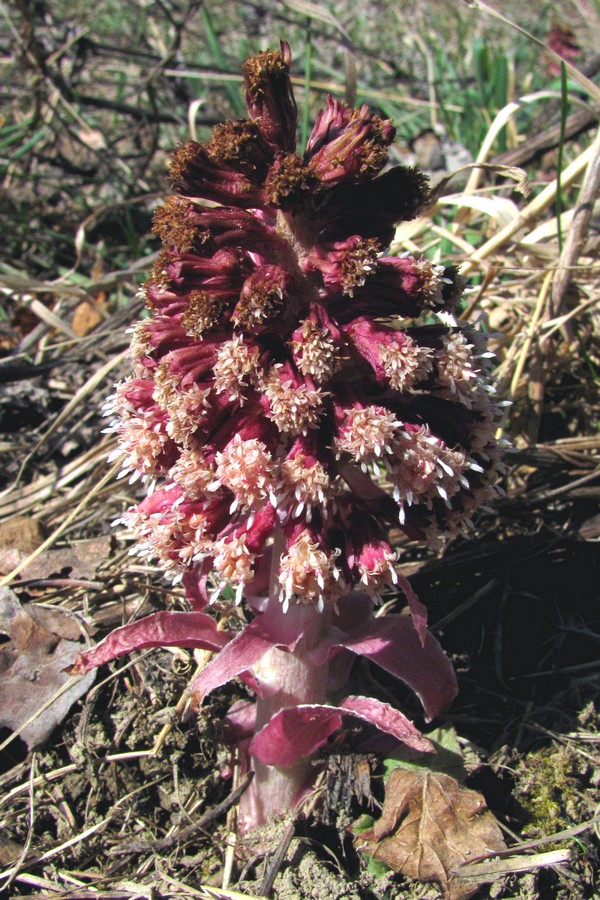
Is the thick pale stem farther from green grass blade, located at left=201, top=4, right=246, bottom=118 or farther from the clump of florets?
green grass blade, located at left=201, top=4, right=246, bottom=118

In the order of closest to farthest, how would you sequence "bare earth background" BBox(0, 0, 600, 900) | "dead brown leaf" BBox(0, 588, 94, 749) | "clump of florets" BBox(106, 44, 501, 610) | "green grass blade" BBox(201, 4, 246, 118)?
"clump of florets" BBox(106, 44, 501, 610) < "bare earth background" BBox(0, 0, 600, 900) < "dead brown leaf" BBox(0, 588, 94, 749) < "green grass blade" BBox(201, 4, 246, 118)

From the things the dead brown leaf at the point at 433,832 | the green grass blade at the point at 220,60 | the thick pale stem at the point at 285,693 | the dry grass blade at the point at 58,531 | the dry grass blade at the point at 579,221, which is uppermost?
the green grass blade at the point at 220,60

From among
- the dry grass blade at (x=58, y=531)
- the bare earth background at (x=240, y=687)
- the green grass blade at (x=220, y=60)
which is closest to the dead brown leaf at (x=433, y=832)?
the bare earth background at (x=240, y=687)

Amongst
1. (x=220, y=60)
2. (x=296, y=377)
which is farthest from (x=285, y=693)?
(x=220, y=60)

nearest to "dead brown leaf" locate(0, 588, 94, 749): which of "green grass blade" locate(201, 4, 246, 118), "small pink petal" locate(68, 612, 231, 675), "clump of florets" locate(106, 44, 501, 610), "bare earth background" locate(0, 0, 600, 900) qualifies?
"bare earth background" locate(0, 0, 600, 900)

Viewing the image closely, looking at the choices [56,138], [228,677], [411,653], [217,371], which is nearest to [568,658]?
[411,653]

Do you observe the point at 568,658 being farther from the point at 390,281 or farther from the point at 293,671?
the point at 390,281

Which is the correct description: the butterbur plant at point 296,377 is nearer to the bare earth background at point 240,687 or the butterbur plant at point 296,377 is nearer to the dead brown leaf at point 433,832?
the dead brown leaf at point 433,832
